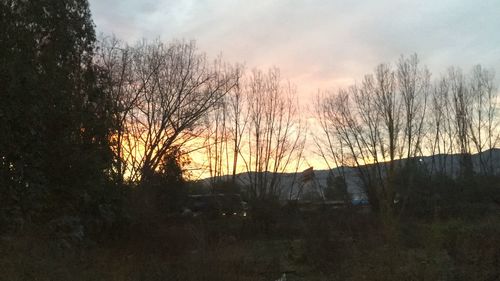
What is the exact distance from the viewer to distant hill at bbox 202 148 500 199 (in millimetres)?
56781

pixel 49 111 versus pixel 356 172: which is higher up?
pixel 356 172

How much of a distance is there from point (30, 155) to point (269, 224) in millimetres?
23103

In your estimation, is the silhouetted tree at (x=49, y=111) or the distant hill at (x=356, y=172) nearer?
the silhouetted tree at (x=49, y=111)

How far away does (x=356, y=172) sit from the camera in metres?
58.2

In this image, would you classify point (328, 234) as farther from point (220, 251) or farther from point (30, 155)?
point (30, 155)

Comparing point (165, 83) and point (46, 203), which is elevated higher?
point (165, 83)

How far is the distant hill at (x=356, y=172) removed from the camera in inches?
2235

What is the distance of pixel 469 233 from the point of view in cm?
1709

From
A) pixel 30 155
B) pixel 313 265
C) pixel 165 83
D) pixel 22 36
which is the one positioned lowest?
pixel 313 265

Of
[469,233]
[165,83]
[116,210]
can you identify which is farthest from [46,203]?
[165,83]

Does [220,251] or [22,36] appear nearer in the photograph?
[220,251]

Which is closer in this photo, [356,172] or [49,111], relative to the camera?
[49,111]

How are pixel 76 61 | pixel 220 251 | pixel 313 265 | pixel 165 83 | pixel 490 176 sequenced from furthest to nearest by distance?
pixel 490 176 → pixel 165 83 → pixel 76 61 → pixel 313 265 → pixel 220 251

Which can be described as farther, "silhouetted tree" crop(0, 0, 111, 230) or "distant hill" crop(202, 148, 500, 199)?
"distant hill" crop(202, 148, 500, 199)
